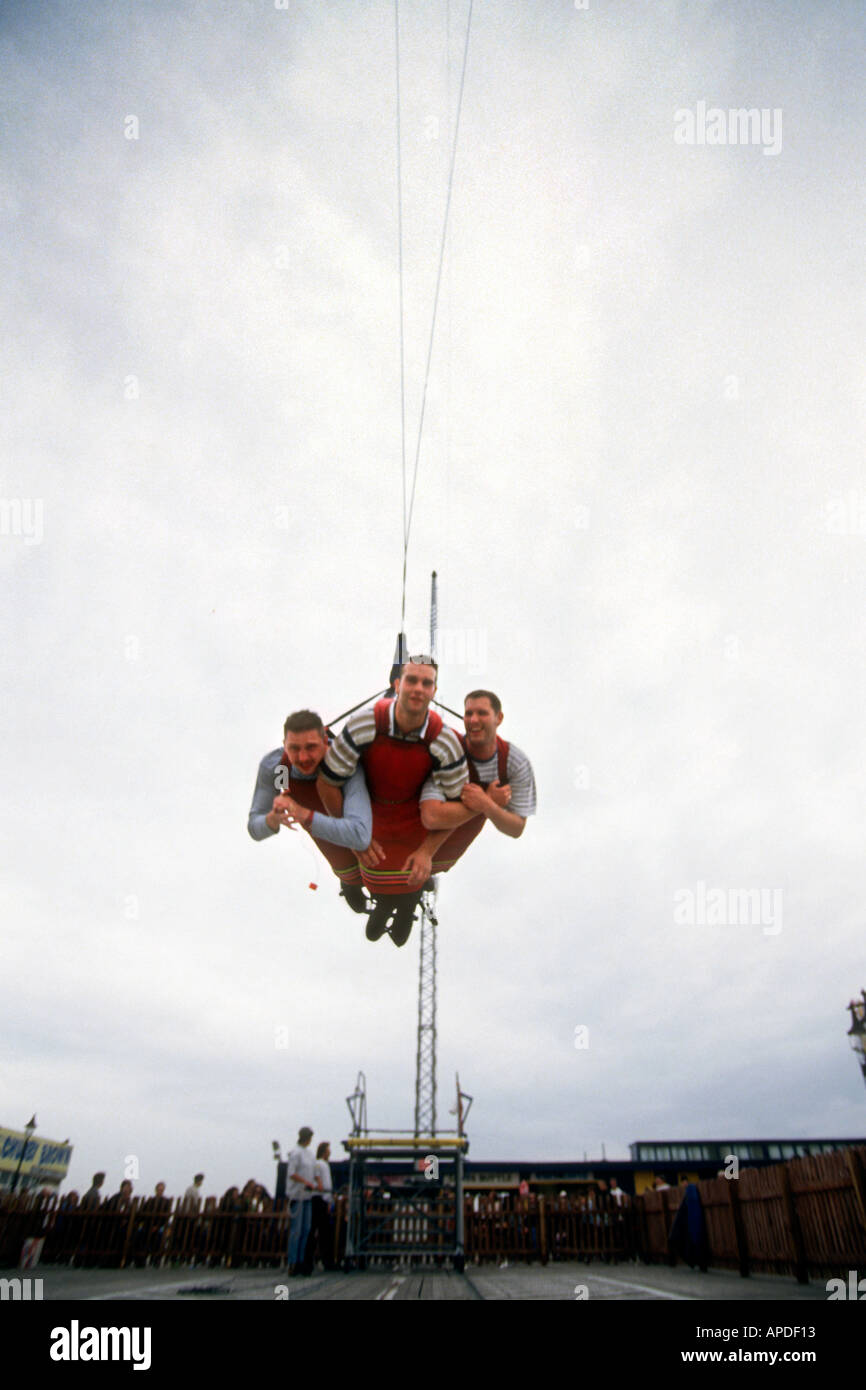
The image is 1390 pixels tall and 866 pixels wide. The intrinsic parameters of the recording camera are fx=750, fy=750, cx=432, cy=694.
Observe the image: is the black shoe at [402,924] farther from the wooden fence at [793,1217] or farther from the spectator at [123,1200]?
the spectator at [123,1200]

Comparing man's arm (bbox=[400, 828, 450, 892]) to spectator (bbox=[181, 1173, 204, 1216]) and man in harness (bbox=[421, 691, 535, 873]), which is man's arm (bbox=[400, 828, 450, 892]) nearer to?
man in harness (bbox=[421, 691, 535, 873])

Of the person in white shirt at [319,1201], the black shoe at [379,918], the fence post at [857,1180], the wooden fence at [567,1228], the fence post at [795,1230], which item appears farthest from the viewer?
the person in white shirt at [319,1201]

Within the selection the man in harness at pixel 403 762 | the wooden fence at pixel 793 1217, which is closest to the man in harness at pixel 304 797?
the man in harness at pixel 403 762

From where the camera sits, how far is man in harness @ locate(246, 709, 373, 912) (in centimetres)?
464

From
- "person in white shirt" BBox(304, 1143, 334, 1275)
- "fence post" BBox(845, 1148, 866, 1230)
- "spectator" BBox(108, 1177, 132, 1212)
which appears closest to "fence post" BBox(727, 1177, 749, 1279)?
"fence post" BBox(845, 1148, 866, 1230)

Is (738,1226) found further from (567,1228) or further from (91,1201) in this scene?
(91,1201)

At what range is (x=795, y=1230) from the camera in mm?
8531

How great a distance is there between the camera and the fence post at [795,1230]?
327 inches

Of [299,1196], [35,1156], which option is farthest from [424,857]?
[35,1156]

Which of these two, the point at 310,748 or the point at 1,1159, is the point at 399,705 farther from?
the point at 1,1159

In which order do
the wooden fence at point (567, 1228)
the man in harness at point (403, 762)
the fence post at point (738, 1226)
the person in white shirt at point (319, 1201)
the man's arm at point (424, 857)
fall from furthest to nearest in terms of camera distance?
the fence post at point (738, 1226) < the person in white shirt at point (319, 1201) < the wooden fence at point (567, 1228) < the man's arm at point (424, 857) < the man in harness at point (403, 762)

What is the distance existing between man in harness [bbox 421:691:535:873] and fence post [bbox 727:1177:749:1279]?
8117 mm

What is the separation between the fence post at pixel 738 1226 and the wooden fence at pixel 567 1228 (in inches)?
0.5
